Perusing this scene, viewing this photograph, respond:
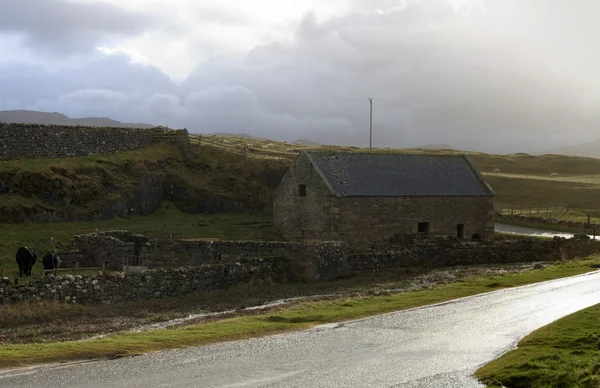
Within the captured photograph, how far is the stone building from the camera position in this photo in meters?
48.0

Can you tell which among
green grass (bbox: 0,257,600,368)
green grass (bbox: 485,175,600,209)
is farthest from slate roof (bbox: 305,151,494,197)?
green grass (bbox: 485,175,600,209)

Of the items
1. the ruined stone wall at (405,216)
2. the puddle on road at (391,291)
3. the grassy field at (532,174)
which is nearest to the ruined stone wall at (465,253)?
the puddle on road at (391,291)

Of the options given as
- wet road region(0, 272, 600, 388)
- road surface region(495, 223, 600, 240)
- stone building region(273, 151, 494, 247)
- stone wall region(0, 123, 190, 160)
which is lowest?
road surface region(495, 223, 600, 240)

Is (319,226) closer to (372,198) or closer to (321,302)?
(372,198)

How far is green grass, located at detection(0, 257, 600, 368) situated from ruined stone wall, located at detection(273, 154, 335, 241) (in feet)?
54.1

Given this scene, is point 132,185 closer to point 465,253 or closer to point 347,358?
point 465,253

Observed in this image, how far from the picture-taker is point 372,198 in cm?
4850

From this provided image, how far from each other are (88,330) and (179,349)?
219 inches

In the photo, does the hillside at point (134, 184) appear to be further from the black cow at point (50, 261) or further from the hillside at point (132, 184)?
the black cow at point (50, 261)

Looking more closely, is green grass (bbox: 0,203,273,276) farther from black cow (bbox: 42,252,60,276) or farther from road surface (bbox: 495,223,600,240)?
road surface (bbox: 495,223,600,240)

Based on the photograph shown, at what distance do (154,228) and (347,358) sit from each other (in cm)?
3290

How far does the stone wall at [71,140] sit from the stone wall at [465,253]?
93.9 ft

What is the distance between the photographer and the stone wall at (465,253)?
36.8m

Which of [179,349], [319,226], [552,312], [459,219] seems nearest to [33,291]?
[179,349]
